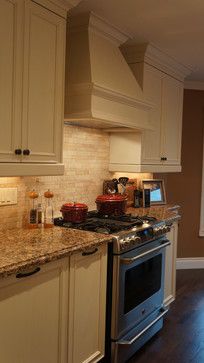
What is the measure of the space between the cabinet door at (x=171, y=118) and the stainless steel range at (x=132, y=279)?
40.8 inches

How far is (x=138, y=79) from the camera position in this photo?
3.26 meters

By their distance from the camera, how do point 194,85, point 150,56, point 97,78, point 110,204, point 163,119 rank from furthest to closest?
point 194,85 < point 163,119 < point 150,56 < point 110,204 < point 97,78

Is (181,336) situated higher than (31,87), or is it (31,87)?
(31,87)

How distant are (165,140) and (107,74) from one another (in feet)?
4.04

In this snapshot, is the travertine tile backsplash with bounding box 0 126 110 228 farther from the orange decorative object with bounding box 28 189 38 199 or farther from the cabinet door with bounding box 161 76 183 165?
the cabinet door with bounding box 161 76 183 165

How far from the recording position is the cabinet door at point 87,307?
2074 millimetres

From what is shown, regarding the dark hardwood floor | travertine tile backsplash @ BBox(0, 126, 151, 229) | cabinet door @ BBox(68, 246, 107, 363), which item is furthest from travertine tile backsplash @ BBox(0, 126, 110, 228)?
the dark hardwood floor

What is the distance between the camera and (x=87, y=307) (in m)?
2.20

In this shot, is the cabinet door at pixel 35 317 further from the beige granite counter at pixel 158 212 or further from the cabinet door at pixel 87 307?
the beige granite counter at pixel 158 212

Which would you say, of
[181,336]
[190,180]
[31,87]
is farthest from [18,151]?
[190,180]

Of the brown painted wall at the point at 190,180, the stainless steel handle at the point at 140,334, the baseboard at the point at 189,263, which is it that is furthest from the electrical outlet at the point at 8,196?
the baseboard at the point at 189,263

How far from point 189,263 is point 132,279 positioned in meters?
2.55

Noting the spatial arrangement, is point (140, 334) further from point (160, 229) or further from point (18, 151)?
point (18, 151)

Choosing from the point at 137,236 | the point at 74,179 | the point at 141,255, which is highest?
the point at 74,179
